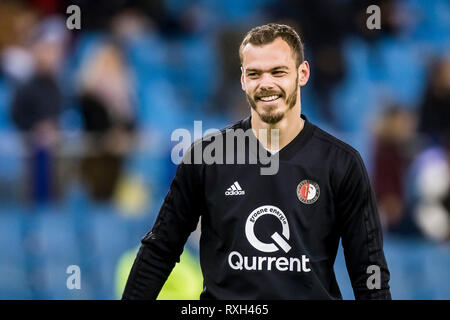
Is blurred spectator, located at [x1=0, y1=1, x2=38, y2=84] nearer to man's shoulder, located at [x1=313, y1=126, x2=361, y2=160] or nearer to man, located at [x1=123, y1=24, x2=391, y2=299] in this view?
man, located at [x1=123, y1=24, x2=391, y2=299]

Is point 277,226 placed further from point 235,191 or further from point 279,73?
point 279,73

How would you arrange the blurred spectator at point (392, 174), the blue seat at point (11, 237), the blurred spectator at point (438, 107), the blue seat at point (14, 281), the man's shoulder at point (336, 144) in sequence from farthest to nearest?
the blurred spectator at point (438, 107) → the blurred spectator at point (392, 174) → the blue seat at point (11, 237) → the blue seat at point (14, 281) → the man's shoulder at point (336, 144)

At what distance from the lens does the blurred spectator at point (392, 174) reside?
26.3 feet

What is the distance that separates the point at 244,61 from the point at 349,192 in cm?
73

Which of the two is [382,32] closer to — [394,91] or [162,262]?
[394,91]

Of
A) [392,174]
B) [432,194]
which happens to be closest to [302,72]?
[392,174]

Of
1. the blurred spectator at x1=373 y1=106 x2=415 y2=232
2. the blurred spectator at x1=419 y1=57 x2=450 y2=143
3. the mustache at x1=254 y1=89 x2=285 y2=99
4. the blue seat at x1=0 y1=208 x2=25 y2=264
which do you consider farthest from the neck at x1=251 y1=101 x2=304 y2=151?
the blurred spectator at x1=419 y1=57 x2=450 y2=143

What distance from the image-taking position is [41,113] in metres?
8.26

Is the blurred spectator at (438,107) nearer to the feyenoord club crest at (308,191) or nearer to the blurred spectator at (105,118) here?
the blurred spectator at (105,118)

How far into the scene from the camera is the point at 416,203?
26.6 ft

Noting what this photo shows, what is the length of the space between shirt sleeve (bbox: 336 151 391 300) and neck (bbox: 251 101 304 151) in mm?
292

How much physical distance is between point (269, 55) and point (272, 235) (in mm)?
773

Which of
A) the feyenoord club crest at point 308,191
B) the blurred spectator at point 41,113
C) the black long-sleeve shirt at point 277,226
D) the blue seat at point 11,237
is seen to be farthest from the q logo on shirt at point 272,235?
the blue seat at point 11,237
